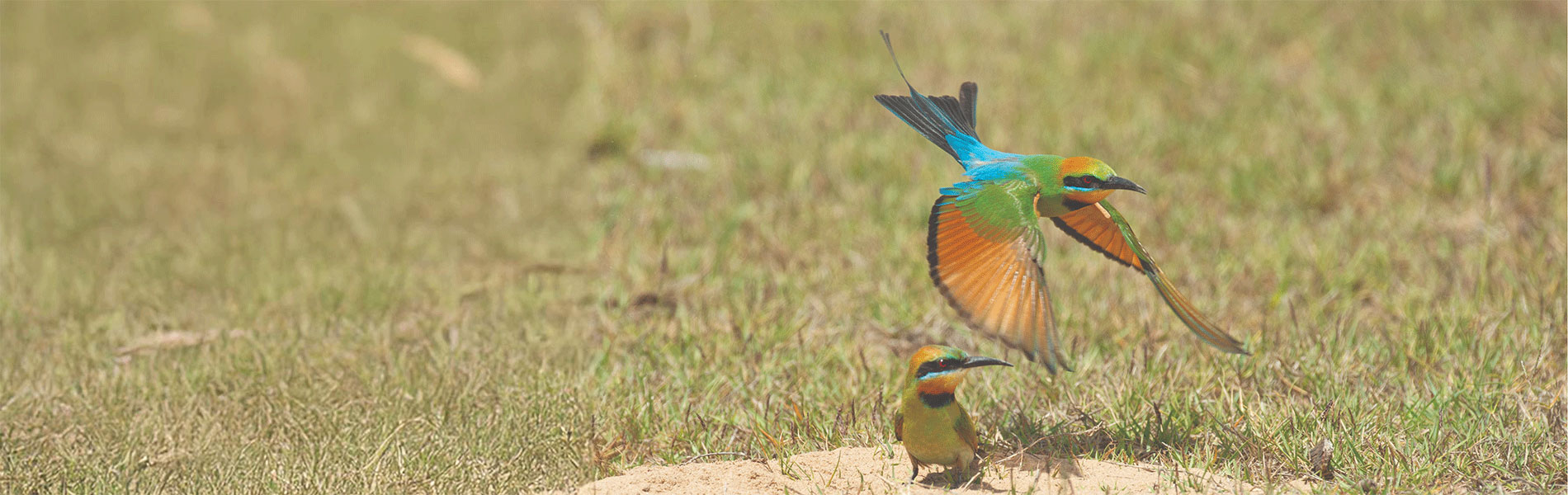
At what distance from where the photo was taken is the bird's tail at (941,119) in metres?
3.26

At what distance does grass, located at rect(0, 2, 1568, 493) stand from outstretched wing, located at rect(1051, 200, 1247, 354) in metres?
0.39

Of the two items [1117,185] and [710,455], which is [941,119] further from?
[710,455]

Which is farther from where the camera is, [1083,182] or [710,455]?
[710,455]

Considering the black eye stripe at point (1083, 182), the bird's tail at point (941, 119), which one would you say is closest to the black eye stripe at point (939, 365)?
the black eye stripe at point (1083, 182)

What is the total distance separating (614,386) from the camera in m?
3.89

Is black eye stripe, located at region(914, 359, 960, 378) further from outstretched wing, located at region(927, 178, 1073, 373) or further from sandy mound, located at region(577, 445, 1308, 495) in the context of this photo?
sandy mound, located at region(577, 445, 1308, 495)

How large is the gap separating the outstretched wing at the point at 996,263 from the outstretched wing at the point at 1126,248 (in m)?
0.31

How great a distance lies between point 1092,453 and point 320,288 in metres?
2.89

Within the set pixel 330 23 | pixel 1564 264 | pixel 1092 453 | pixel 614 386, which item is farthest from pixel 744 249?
pixel 330 23

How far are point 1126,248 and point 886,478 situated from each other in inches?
32.1

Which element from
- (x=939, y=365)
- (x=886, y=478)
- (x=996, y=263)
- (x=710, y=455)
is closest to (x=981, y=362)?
(x=939, y=365)

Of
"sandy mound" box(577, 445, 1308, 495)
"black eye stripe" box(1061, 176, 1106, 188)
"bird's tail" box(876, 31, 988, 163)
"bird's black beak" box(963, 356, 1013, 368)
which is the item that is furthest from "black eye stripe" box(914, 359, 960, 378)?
"bird's tail" box(876, 31, 988, 163)

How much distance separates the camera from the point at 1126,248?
10.7 feet

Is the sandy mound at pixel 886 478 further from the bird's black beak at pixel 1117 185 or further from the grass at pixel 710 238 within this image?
the bird's black beak at pixel 1117 185
